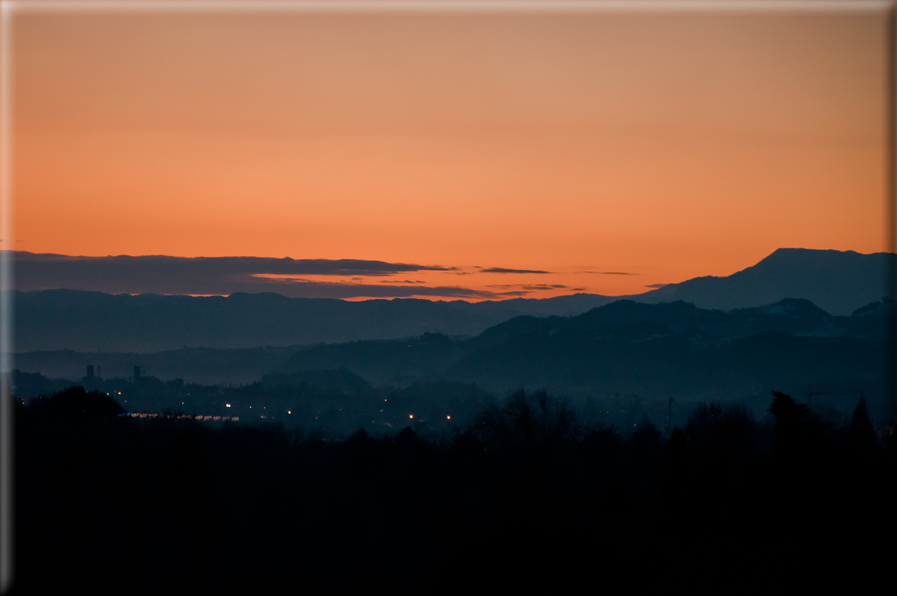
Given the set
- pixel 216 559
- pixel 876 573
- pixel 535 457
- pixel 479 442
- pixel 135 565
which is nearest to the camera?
pixel 876 573

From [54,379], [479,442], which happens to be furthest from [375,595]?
[54,379]

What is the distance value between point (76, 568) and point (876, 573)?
955 inches

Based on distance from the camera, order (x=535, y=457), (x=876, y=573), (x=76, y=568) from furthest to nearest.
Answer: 1. (x=535, y=457)
2. (x=76, y=568)
3. (x=876, y=573)

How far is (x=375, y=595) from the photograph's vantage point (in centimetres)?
3362

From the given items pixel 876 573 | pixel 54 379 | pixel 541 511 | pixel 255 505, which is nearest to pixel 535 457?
pixel 541 511

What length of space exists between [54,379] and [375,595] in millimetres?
147694

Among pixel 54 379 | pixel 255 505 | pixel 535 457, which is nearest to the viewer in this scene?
pixel 255 505

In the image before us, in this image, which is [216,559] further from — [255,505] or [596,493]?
[596,493]

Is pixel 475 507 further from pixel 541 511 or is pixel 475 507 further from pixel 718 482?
pixel 718 482

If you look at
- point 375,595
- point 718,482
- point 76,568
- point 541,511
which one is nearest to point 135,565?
point 76,568

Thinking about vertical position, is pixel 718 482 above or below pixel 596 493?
above

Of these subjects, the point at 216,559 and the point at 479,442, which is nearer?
the point at 216,559

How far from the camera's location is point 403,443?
59625mm

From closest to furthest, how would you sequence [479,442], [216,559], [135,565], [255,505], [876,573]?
[876,573] → [135,565] → [216,559] → [255,505] → [479,442]
